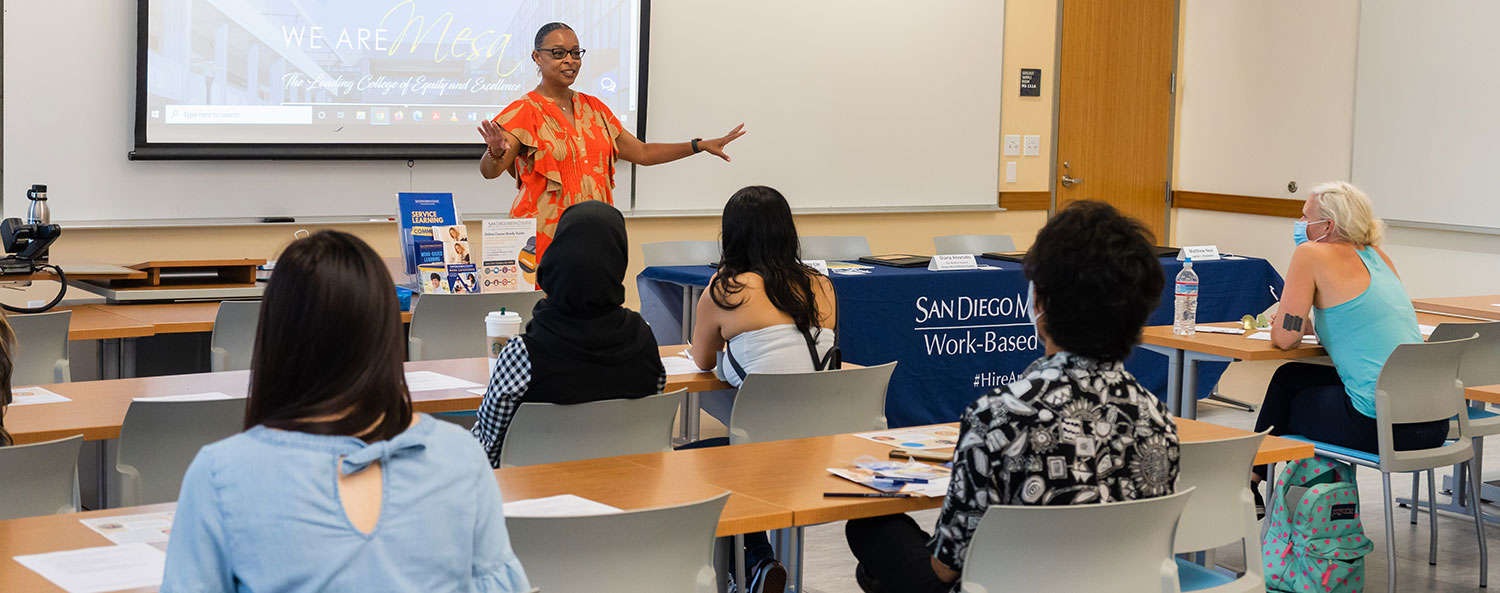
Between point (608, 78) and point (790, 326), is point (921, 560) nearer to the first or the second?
point (790, 326)

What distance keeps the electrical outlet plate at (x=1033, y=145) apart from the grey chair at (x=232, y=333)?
17.6 ft

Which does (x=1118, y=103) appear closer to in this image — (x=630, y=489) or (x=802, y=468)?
(x=802, y=468)

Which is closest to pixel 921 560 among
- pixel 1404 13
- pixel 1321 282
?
pixel 1321 282

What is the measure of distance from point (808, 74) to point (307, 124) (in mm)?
2785

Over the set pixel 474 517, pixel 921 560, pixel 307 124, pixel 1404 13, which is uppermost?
pixel 1404 13

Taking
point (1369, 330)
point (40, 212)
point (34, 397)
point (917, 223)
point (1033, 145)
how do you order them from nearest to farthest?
point (34, 397) → point (1369, 330) → point (40, 212) → point (917, 223) → point (1033, 145)

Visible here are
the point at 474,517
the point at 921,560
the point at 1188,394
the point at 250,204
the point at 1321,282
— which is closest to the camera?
the point at 474,517

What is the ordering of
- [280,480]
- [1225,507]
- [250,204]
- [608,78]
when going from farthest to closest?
A: [608,78], [250,204], [1225,507], [280,480]

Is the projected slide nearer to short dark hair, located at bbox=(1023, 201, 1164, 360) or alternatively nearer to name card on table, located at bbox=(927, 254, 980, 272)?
name card on table, located at bbox=(927, 254, 980, 272)

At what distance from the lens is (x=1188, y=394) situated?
464cm

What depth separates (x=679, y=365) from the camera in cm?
406

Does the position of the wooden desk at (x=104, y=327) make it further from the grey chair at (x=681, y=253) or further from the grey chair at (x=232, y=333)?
the grey chair at (x=681, y=253)

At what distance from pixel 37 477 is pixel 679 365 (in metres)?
1.86

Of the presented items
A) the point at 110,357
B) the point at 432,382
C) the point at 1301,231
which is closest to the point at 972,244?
the point at 1301,231
